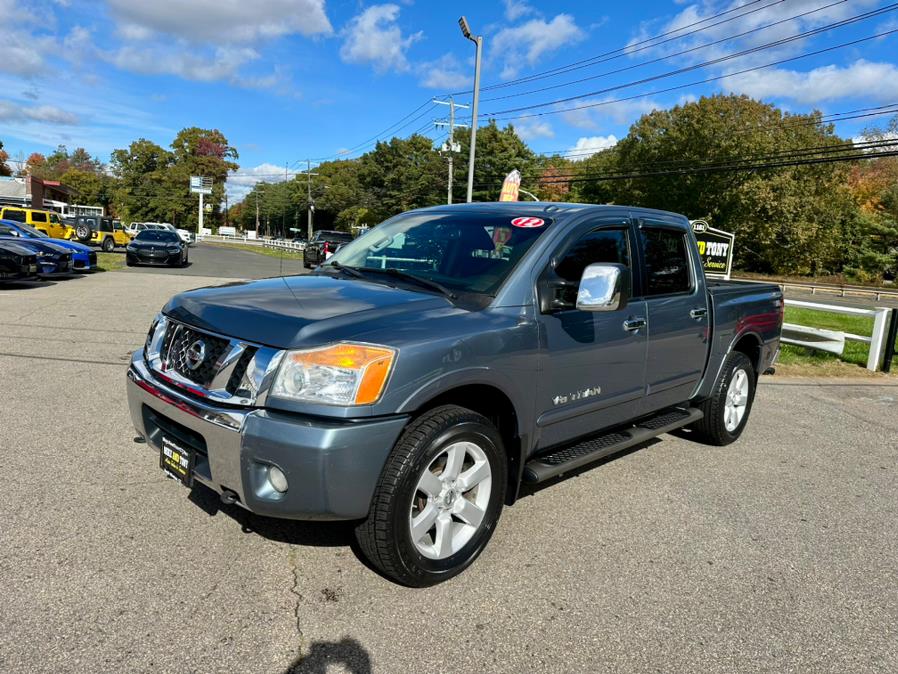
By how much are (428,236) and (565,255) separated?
3.06 ft

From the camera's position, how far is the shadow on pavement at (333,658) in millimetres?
2344

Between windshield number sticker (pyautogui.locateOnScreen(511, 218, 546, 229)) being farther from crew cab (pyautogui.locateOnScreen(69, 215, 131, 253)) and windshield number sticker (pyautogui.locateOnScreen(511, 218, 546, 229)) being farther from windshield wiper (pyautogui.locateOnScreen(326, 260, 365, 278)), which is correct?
crew cab (pyautogui.locateOnScreen(69, 215, 131, 253))

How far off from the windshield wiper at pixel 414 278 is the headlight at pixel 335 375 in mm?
770

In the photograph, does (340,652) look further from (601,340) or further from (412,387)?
(601,340)

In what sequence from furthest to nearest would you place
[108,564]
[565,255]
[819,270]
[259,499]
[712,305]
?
[819,270], [712,305], [565,255], [108,564], [259,499]

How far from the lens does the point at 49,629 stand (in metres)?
2.44

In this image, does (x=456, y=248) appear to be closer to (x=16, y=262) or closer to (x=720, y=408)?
(x=720, y=408)

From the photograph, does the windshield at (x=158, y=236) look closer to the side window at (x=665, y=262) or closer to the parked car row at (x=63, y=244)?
the parked car row at (x=63, y=244)

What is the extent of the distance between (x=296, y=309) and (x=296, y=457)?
760 millimetres

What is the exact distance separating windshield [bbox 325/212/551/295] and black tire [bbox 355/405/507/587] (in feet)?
2.53

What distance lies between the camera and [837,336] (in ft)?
32.2

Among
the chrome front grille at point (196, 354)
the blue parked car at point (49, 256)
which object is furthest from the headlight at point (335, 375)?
the blue parked car at point (49, 256)

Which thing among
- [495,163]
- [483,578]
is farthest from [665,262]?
[495,163]

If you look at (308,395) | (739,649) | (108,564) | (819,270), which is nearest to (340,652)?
(308,395)
